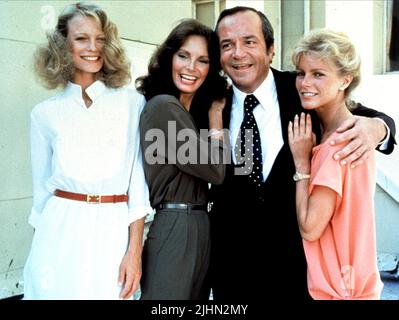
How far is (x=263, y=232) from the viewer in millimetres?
2057

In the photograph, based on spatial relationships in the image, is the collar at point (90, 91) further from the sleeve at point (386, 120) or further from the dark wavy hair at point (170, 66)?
the sleeve at point (386, 120)

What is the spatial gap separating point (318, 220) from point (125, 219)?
785mm

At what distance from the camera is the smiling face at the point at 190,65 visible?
2.05 metres

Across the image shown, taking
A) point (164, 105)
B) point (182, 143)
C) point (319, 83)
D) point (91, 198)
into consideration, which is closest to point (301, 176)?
point (319, 83)

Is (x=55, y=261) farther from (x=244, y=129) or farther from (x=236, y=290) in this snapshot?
(x=244, y=129)

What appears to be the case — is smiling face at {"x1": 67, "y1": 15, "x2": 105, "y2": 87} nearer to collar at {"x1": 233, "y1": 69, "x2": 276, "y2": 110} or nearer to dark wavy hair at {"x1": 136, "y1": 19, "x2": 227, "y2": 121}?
dark wavy hair at {"x1": 136, "y1": 19, "x2": 227, "y2": 121}

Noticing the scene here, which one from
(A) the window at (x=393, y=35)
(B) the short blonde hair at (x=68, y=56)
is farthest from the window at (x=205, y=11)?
(B) the short blonde hair at (x=68, y=56)

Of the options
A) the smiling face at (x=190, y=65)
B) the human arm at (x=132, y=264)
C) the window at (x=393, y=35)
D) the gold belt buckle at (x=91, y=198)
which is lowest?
the human arm at (x=132, y=264)

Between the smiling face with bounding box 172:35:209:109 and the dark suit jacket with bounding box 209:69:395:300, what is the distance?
0.41 meters

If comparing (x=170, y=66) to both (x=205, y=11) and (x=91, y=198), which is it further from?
(x=205, y=11)

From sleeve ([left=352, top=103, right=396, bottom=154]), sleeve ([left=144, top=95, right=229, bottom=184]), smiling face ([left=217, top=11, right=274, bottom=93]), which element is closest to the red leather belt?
sleeve ([left=144, top=95, right=229, bottom=184])

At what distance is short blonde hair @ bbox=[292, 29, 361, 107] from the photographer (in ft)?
5.99

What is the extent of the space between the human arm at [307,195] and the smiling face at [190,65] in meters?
0.48
